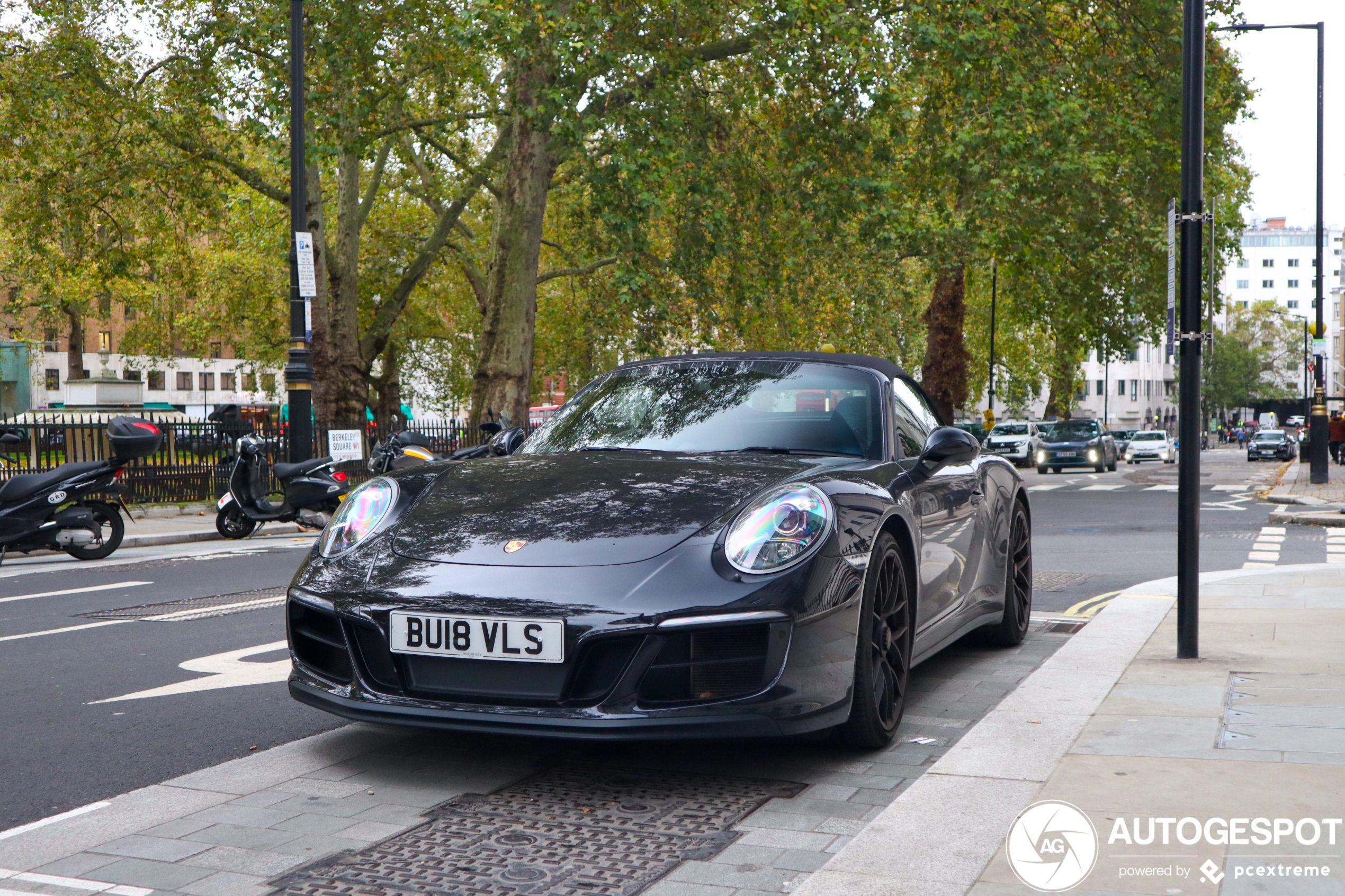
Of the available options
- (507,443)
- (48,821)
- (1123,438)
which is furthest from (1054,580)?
(1123,438)

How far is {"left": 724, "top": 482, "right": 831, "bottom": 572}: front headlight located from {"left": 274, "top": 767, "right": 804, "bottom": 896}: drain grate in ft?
2.30

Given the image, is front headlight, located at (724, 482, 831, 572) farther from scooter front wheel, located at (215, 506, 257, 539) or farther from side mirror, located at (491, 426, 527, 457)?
scooter front wheel, located at (215, 506, 257, 539)

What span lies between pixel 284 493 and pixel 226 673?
8.81 metres

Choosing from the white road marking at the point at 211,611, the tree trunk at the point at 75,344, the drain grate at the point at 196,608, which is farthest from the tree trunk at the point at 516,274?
the tree trunk at the point at 75,344

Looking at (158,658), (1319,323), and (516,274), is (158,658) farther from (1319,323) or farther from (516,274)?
(1319,323)

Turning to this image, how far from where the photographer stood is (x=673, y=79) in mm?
21969

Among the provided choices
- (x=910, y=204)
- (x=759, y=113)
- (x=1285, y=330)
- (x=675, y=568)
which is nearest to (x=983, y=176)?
(x=910, y=204)

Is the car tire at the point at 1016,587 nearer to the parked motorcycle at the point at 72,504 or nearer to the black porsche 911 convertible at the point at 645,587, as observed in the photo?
the black porsche 911 convertible at the point at 645,587

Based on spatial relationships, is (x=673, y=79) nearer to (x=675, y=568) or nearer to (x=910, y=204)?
(x=910, y=204)

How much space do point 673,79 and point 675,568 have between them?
1919 cm

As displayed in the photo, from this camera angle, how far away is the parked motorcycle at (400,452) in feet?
45.5

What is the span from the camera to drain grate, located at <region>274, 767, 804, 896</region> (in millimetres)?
3172

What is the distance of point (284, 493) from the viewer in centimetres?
1455

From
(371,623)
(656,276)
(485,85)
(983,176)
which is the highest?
(485,85)
